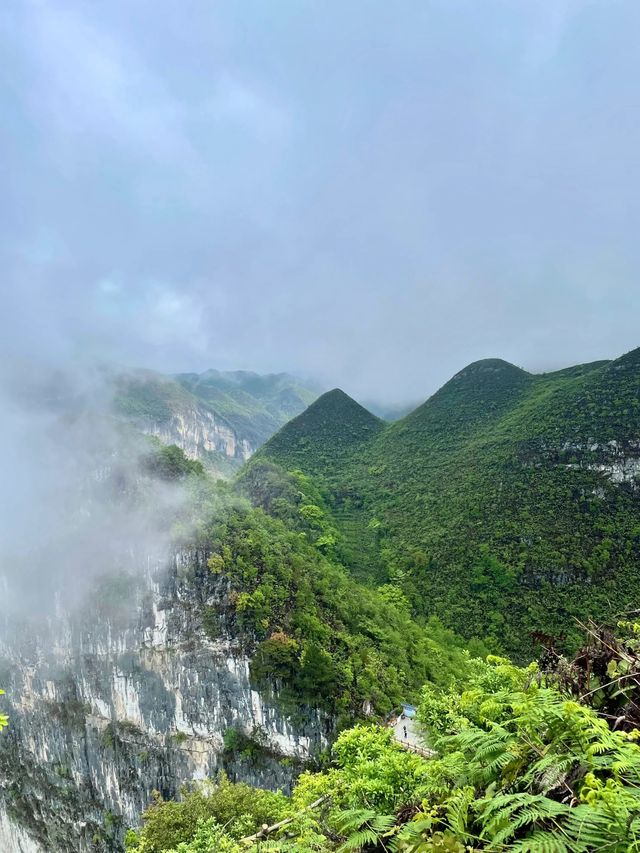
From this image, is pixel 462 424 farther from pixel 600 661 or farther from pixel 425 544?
pixel 600 661

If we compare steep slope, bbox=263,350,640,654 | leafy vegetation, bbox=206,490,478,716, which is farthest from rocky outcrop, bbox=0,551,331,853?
steep slope, bbox=263,350,640,654

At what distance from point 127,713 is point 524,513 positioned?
39.3 m

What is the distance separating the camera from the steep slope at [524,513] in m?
37.5

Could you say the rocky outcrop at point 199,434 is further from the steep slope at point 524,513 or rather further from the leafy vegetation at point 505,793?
the leafy vegetation at point 505,793


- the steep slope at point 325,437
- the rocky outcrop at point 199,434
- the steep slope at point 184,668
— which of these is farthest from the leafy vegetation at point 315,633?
the rocky outcrop at point 199,434

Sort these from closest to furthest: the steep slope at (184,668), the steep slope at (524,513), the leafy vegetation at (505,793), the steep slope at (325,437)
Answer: the leafy vegetation at (505,793) → the steep slope at (184,668) → the steep slope at (524,513) → the steep slope at (325,437)

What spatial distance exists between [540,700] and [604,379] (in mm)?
62481

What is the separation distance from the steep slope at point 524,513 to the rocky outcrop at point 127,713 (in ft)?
67.1

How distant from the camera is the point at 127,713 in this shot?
106 feet

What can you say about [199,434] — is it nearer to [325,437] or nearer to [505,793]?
[325,437]

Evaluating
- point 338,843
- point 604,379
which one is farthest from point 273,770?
point 604,379

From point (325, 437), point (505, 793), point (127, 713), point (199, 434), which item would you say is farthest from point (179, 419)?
point (505, 793)

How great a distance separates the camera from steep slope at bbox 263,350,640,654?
123 feet

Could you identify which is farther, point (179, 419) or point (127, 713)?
point (179, 419)
